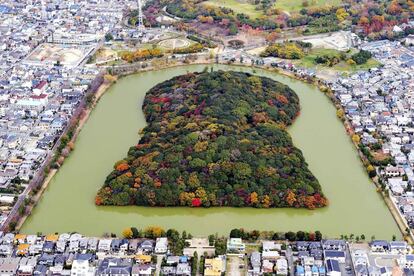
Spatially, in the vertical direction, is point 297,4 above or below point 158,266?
above

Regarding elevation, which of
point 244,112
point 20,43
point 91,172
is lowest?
point 91,172

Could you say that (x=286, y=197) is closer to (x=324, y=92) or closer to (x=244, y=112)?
(x=244, y=112)

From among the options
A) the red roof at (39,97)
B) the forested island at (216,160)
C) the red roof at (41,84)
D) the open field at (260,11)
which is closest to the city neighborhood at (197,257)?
the forested island at (216,160)

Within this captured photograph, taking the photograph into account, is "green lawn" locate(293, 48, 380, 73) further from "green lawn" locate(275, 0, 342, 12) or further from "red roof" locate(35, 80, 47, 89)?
"red roof" locate(35, 80, 47, 89)

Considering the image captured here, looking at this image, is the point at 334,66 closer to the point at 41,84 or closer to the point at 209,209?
the point at 41,84

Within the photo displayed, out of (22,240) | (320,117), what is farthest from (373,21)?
(22,240)

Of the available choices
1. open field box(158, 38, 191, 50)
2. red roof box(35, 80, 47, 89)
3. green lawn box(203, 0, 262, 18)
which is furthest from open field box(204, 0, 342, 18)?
red roof box(35, 80, 47, 89)

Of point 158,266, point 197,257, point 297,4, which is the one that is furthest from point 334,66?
point 158,266
